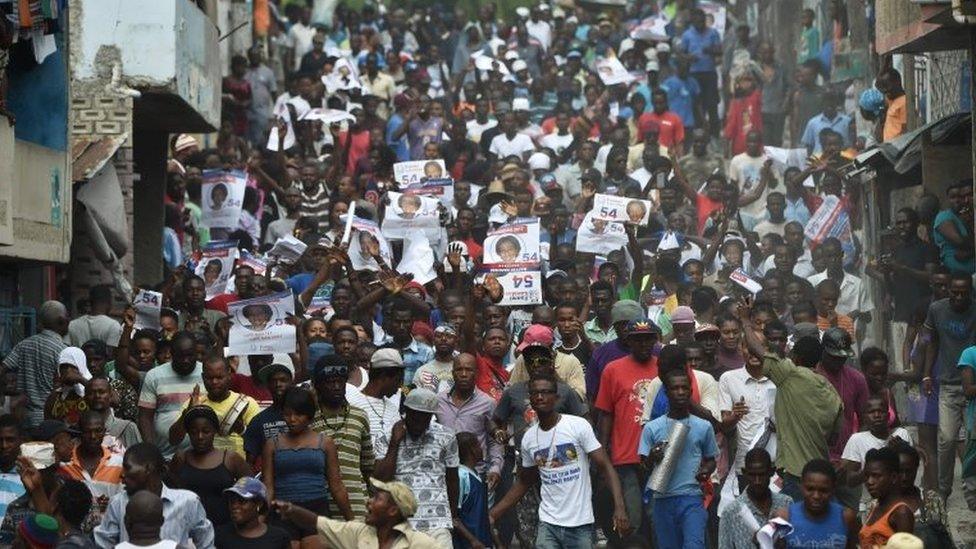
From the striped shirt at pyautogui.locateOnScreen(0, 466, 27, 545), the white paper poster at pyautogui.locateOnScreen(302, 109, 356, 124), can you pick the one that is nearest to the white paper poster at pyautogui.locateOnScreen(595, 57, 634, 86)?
the white paper poster at pyautogui.locateOnScreen(302, 109, 356, 124)

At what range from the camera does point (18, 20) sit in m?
16.3

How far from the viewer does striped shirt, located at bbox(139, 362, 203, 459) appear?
1347 cm

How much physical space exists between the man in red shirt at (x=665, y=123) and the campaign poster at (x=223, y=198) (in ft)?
20.6

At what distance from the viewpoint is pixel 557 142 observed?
87.8ft

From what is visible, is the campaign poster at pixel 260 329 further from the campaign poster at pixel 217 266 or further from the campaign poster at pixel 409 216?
the campaign poster at pixel 409 216

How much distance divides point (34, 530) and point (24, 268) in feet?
27.0

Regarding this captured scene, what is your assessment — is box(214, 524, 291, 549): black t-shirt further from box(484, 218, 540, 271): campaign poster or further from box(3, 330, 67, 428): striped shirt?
box(484, 218, 540, 271): campaign poster

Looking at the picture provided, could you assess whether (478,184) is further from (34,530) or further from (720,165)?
(34,530)

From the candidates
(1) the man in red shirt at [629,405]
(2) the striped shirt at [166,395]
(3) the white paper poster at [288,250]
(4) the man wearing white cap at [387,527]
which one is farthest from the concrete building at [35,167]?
(4) the man wearing white cap at [387,527]

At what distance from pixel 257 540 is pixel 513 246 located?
7247mm

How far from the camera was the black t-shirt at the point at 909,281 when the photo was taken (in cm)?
1784

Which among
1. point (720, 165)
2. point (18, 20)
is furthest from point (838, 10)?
point (18, 20)

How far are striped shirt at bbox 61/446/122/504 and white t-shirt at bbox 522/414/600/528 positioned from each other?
235cm

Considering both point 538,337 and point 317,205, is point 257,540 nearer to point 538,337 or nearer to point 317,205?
point 538,337
